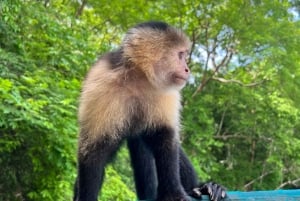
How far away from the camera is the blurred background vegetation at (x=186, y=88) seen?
452 centimetres

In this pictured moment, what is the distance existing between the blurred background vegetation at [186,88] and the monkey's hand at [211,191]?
1.48 meters

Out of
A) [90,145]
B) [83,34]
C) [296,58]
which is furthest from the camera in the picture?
[296,58]

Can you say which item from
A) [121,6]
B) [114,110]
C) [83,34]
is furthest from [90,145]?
[121,6]

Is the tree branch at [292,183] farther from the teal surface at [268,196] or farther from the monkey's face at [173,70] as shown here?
the teal surface at [268,196]

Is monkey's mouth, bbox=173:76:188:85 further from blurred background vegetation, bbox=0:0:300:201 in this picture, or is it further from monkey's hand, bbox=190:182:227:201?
blurred background vegetation, bbox=0:0:300:201

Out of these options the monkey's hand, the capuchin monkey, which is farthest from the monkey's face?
the monkey's hand

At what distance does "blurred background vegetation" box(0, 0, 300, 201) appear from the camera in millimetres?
4523

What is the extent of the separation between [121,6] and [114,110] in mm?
6229

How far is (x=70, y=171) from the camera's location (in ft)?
14.3

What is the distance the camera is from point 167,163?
9.16 feet

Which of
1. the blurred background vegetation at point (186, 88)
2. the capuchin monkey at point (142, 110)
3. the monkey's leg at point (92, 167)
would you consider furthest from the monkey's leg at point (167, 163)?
the blurred background vegetation at point (186, 88)

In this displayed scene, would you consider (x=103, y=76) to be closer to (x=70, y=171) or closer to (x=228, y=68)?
(x=70, y=171)

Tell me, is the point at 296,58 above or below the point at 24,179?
above

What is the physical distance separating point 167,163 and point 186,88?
23.6 ft
